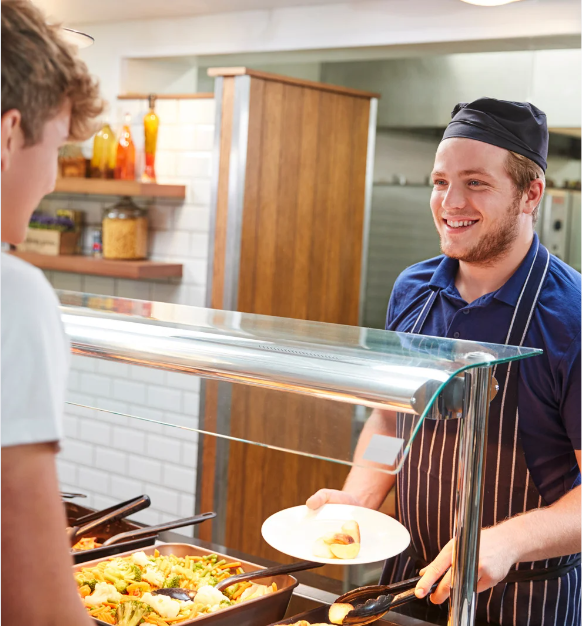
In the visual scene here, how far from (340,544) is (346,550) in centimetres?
2

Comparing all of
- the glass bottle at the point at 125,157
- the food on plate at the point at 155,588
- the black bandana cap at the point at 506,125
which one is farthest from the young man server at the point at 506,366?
the glass bottle at the point at 125,157

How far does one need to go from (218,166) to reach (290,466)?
138 centimetres

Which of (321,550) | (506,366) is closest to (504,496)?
(506,366)

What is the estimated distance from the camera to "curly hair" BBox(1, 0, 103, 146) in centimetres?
82

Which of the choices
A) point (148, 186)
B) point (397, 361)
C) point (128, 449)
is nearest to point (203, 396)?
point (397, 361)

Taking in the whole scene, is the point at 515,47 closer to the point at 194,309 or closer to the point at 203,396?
the point at 194,309

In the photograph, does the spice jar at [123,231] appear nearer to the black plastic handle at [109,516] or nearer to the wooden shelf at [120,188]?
the wooden shelf at [120,188]

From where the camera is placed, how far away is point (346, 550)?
1.57 m

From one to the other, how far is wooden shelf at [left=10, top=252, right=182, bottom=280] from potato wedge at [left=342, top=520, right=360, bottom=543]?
2.44 metres

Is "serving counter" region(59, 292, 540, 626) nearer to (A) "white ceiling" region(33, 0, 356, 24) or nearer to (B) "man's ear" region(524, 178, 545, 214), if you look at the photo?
(B) "man's ear" region(524, 178, 545, 214)

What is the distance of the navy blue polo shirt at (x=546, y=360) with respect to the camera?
5.99 feet

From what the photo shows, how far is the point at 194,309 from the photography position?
1.84 metres

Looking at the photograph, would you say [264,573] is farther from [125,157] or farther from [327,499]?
[125,157]

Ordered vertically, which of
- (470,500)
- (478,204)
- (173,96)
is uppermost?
(173,96)
